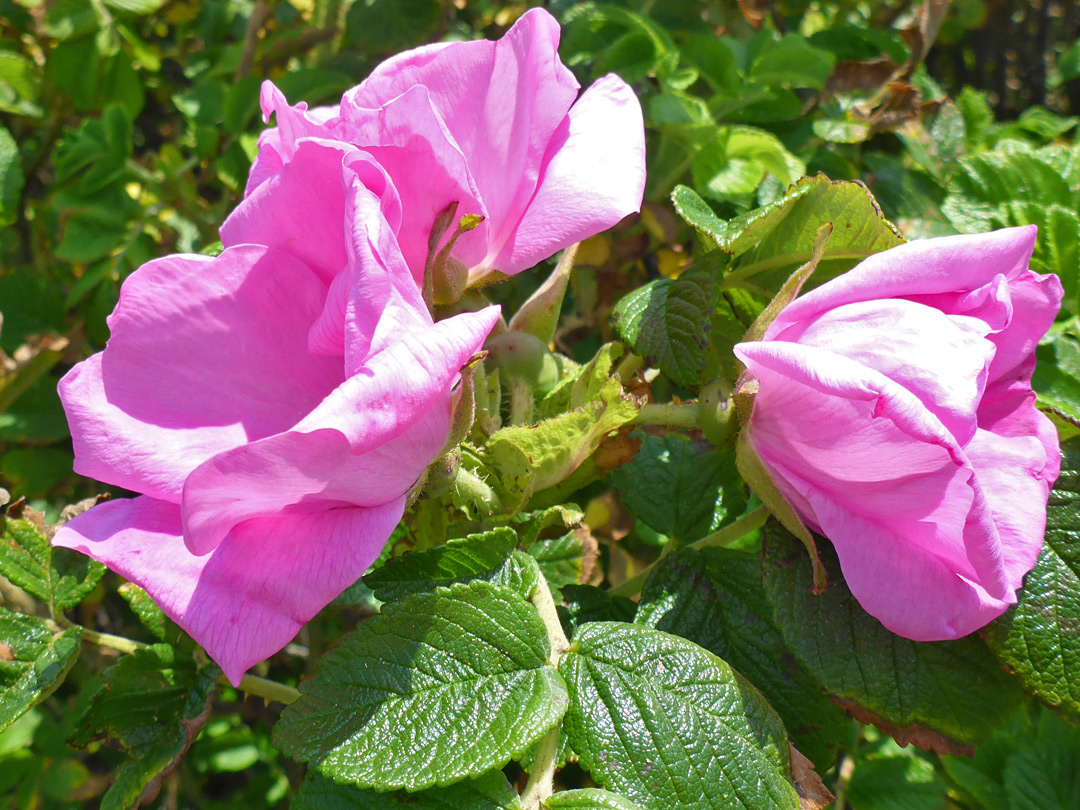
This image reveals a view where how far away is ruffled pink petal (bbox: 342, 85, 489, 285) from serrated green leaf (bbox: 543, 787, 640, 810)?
45cm

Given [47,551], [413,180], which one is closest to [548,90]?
[413,180]

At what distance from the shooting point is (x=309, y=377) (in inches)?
26.4

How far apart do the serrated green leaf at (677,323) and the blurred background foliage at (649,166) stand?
0.29 metres

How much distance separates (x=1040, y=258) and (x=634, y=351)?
2.21 feet

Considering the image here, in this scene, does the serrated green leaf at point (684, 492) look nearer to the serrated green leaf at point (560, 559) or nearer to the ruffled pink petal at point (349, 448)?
the serrated green leaf at point (560, 559)

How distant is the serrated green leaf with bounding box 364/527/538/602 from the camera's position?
0.73 meters

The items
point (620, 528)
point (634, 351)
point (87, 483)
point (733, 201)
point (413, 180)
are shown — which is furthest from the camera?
point (87, 483)

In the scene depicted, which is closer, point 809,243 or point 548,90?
point 548,90

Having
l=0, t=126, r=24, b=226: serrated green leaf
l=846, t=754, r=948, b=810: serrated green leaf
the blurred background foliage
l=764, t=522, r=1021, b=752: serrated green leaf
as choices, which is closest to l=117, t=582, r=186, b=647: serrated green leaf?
the blurred background foliage

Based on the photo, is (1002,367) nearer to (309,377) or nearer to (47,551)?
A: (309,377)

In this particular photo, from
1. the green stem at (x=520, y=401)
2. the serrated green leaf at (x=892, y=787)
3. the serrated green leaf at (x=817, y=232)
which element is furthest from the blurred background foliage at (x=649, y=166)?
the green stem at (x=520, y=401)

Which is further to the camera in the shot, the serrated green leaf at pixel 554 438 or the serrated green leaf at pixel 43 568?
the serrated green leaf at pixel 43 568

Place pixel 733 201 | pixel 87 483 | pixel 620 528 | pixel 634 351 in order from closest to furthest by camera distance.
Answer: pixel 634 351
pixel 733 201
pixel 620 528
pixel 87 483

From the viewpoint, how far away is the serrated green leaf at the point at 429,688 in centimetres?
63
